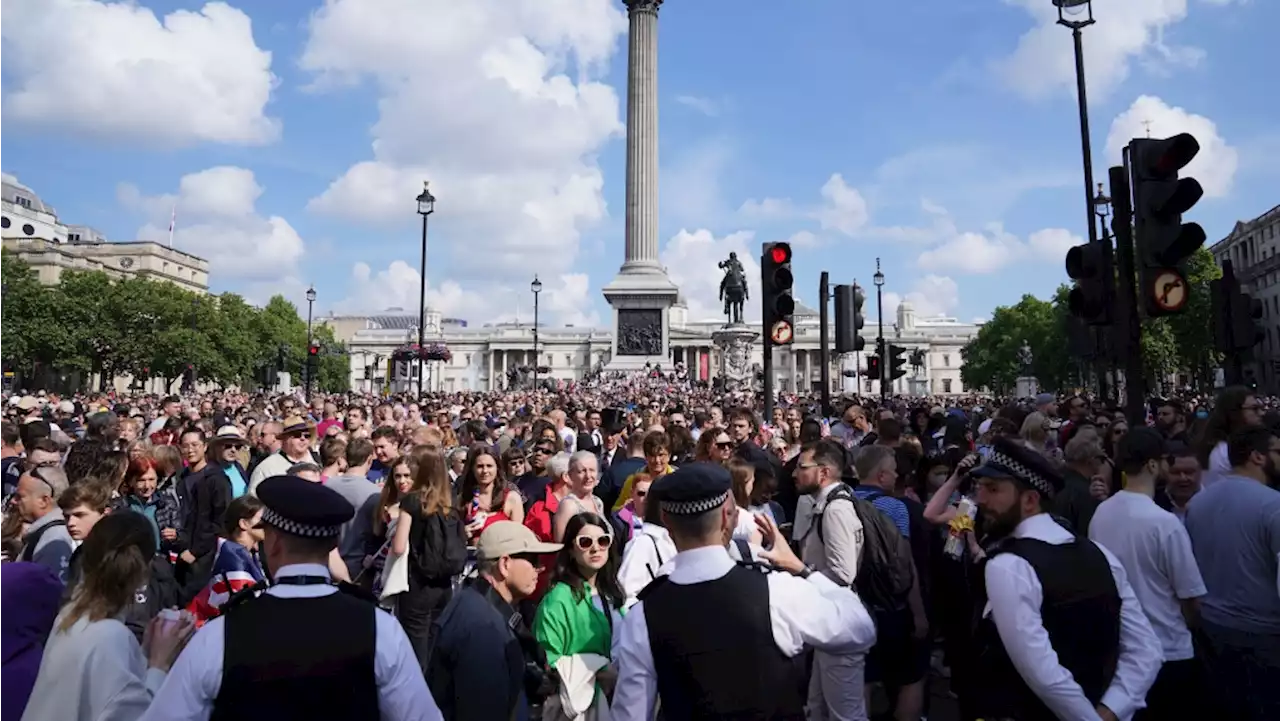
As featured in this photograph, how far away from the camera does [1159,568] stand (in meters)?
4.64

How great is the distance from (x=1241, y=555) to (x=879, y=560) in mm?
1935

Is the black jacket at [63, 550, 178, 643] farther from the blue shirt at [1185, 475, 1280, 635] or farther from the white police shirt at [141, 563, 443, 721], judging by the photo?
the blue shirt at [1185, 475, 1280, 635]

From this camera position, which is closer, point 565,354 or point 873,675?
point 873,675

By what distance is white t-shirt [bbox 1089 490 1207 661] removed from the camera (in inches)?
180

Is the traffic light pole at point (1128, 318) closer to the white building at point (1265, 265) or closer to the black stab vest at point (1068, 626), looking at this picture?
the black stab vest at point (1068, 626)

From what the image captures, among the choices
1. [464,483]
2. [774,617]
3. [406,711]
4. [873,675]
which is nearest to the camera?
[406,711]

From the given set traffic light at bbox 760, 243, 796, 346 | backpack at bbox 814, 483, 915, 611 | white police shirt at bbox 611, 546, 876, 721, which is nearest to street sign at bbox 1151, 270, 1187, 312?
backpack at bbox 814, 483, 915, 611

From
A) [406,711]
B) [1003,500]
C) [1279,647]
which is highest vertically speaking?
[1003,500]

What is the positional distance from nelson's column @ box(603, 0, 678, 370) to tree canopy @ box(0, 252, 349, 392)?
32506mm

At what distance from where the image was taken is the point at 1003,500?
12.0 ft

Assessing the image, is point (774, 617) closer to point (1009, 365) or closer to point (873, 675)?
point (873, 675)

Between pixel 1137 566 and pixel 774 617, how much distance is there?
2.70 metres

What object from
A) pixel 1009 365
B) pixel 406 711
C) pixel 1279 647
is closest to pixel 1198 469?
pixel 1279 647

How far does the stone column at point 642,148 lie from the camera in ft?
171
